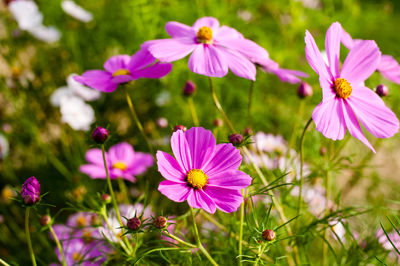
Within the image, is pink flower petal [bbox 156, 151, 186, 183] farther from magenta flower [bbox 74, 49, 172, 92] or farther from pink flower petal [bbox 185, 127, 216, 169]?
magenta flower [bbox 74, 49, 172, 92]

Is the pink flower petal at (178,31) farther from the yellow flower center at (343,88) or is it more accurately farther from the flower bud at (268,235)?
the flower bud at (268,235)

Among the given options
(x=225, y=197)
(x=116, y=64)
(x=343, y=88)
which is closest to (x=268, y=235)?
(x=225, y=197)

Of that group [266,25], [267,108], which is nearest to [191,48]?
[267,108]

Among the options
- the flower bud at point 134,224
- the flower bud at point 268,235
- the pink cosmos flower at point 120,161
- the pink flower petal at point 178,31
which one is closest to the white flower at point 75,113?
the pink cosmos flower at point 120,161

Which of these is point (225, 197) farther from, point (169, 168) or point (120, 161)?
point (120, 161)

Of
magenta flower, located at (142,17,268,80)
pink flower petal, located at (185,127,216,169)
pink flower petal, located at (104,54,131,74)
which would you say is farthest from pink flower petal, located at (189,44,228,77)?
pink flower petal, located at (104,54,131,74)

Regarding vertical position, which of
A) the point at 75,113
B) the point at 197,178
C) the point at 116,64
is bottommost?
the point at 197,178

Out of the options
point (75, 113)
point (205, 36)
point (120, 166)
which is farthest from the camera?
point (75, 113)
